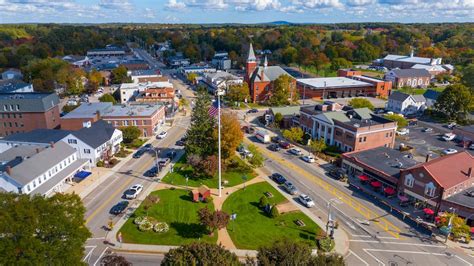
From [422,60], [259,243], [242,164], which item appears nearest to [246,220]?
[259,243]

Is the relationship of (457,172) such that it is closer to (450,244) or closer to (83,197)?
(450,244)

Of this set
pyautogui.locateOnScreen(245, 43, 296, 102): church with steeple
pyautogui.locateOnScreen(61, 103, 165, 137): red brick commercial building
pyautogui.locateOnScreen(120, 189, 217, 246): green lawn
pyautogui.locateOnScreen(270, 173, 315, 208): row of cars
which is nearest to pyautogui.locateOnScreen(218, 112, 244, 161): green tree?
pyautogui.locateOnScreen(270, 173, 315, 208): row of cars

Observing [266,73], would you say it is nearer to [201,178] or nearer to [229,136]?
[229,136]

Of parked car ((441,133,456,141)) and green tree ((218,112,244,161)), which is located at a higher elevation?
green tree ((218,112,244,161))

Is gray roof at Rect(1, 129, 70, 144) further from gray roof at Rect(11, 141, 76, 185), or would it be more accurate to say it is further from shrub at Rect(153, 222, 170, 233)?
shrub at Rect(153, 222, 170, 233)

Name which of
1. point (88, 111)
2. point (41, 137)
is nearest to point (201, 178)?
point (41, 137)

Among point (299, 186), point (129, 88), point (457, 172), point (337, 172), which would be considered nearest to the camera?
point (457, 172)
